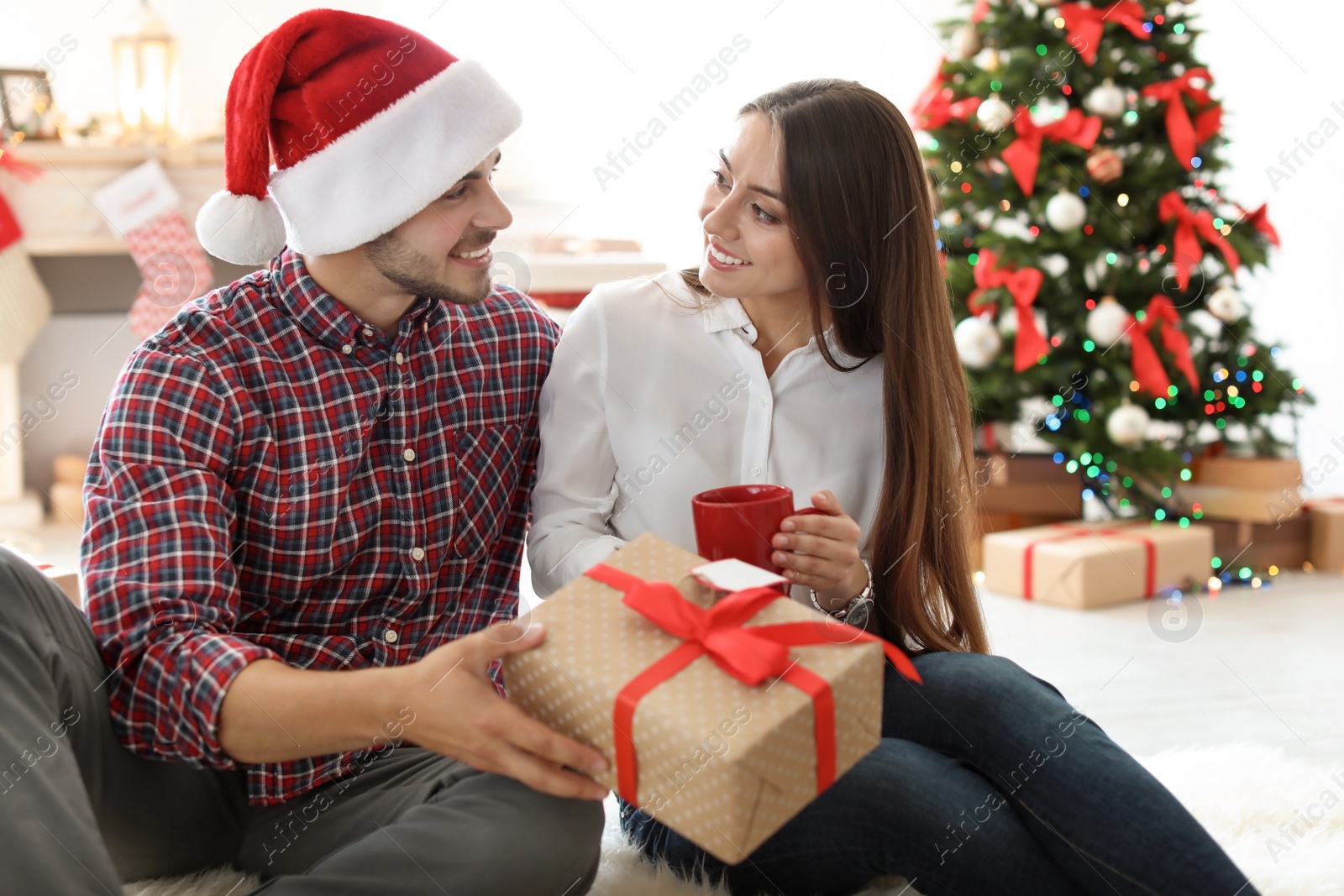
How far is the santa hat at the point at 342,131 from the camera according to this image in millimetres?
1308

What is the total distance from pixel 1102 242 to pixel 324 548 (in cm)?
222

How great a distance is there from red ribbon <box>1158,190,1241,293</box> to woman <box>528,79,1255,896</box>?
5.30 ft

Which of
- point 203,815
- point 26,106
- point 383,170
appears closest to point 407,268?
point 383,170

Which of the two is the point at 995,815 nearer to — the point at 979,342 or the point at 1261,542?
the point at 979,342

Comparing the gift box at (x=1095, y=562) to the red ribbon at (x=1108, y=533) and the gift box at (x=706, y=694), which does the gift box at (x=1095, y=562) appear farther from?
the gift box at (x=706, y=694)

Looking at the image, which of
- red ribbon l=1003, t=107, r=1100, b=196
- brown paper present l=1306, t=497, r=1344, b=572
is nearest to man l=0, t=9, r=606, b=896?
red ribbon l=1003, t=107, r=1100, b=196

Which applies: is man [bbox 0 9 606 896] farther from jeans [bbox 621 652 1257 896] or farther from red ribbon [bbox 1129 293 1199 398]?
red ribbon [bbox 1129 293 1199 398]

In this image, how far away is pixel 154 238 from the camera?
144 inches

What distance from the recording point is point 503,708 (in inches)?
39.3

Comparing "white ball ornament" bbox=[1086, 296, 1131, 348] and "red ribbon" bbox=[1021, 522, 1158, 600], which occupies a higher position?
"white ball ornament" bbox=[1086, 296, 1131, 348]

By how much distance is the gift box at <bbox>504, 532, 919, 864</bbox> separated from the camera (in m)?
0.90

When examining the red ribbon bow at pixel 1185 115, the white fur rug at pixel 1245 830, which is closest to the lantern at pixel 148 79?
the red ribbon bow at pixel 1185 115

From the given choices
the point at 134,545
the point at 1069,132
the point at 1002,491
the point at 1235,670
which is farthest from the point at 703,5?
the point at 134,545

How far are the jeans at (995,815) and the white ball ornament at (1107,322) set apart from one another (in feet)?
5.55
